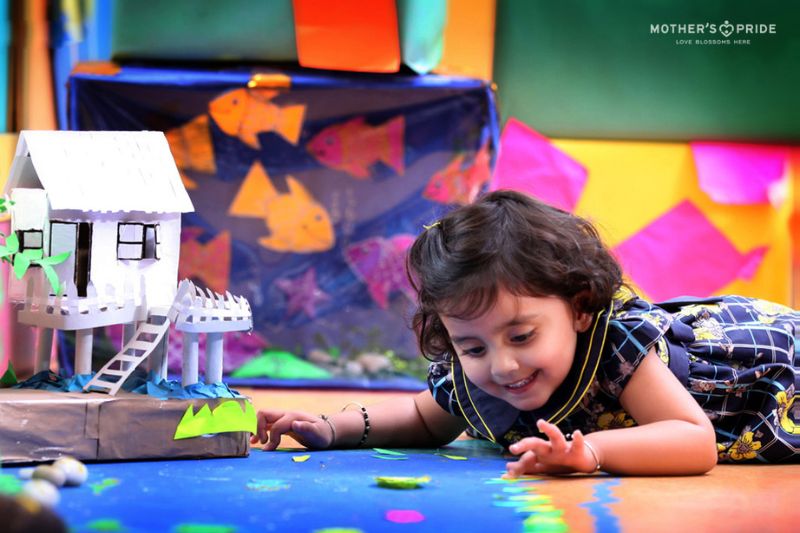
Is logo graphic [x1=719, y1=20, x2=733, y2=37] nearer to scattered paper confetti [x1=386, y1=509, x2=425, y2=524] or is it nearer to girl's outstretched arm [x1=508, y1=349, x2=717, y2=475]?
girl's outstretched arm [x1=508, y1=349, x2=717, y2=475]

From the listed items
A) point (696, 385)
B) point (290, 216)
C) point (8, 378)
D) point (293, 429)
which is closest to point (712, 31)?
point (290, 216)

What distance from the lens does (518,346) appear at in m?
1.24

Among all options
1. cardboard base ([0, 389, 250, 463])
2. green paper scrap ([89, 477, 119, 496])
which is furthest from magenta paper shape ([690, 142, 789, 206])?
green paper scrap ([89, 477, 119, 496])

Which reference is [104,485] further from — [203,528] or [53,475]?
[203,528]

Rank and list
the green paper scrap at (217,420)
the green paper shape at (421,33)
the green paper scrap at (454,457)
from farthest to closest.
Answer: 1. the green paper shape at (421,33)
2. the green paper scrap at (454,457)
3. the green paper scrap at (217,420)

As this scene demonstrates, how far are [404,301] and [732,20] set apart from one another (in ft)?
3.80

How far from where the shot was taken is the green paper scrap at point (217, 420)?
4.25 ft

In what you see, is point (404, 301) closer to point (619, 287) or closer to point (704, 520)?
point (619, 287)

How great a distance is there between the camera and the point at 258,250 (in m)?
2.69

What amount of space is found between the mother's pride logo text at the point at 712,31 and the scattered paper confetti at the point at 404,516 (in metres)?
2.11

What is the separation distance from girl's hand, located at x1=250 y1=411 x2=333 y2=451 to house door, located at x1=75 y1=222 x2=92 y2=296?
31 cm

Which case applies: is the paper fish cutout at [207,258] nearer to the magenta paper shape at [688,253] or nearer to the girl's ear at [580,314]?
the magenta paper shape at [688,253]

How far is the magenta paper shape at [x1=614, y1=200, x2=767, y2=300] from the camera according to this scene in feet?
9.11

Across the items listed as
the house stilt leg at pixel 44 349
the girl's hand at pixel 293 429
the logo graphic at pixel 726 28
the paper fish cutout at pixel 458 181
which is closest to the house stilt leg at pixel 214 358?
the girl's hand at pixel 293 429
